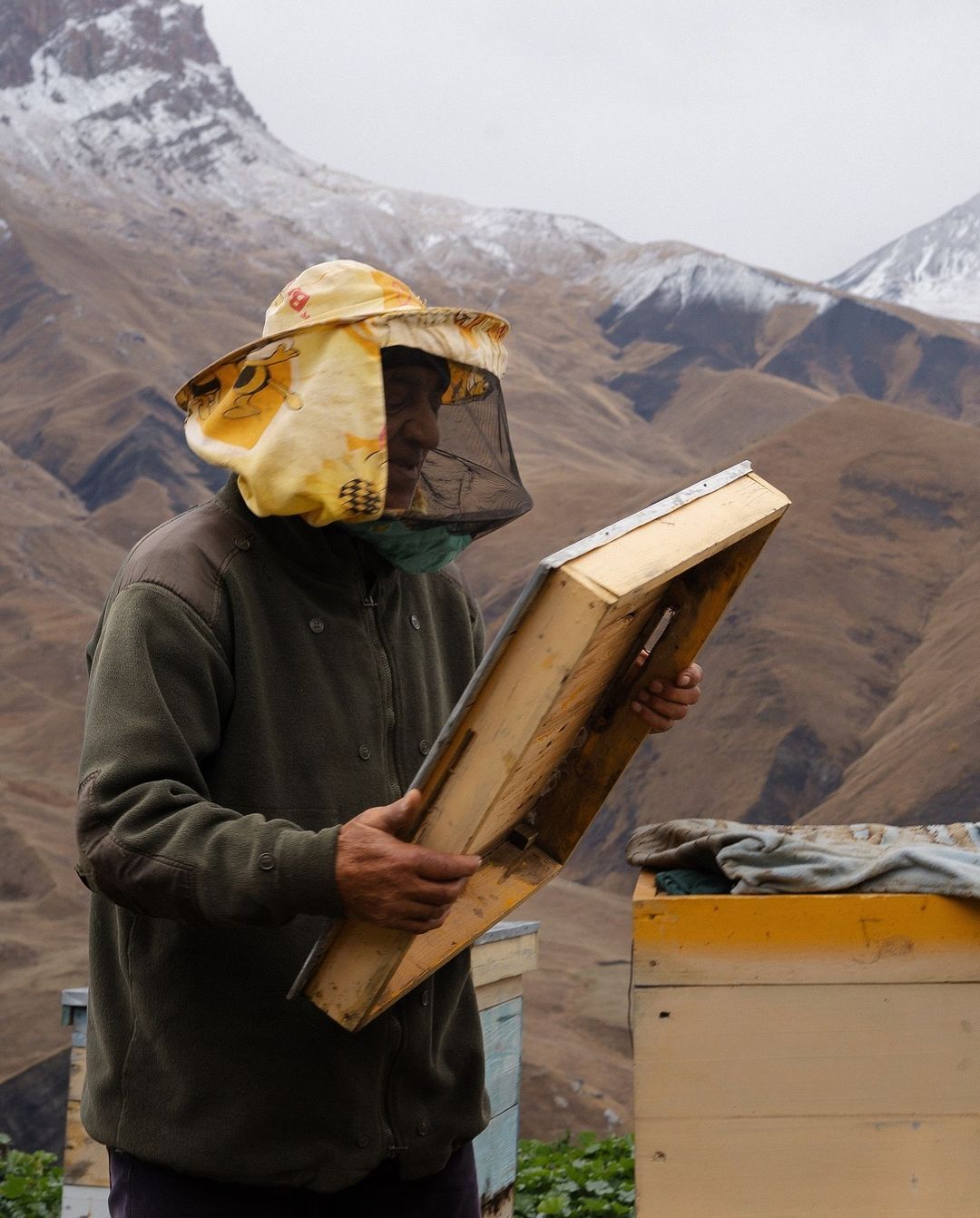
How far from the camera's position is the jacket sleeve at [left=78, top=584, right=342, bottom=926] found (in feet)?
4.82

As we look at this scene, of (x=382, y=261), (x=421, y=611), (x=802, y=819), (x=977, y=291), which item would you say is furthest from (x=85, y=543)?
(x=977, y=291)

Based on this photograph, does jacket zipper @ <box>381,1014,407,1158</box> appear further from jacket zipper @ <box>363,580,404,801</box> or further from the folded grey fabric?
the folded grey fabric

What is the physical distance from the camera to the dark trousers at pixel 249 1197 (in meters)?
1.61

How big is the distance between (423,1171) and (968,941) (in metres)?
0.78

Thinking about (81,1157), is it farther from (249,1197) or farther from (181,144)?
Result: (181,144)

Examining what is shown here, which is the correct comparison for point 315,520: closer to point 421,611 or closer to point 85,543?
point 421,611

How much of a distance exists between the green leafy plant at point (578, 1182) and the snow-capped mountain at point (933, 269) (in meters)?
48.8


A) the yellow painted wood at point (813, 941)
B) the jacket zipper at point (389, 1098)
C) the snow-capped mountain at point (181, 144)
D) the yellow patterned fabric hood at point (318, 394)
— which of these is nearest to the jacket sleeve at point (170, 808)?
the yellow patterned fabric hood at point (318, 394)

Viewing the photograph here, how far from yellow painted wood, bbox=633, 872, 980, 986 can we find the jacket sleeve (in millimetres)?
549

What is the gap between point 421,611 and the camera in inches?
78.8

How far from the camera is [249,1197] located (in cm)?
163

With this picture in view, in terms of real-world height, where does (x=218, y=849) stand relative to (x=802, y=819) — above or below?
above

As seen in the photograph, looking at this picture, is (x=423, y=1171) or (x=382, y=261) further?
(x=382, y=261)

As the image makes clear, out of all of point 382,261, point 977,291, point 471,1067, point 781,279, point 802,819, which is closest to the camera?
point 471,1067
